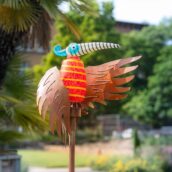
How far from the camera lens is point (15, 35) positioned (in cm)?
899

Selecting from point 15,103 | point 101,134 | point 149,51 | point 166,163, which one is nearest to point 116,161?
point 166,163

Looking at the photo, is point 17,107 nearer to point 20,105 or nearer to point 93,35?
point 20,105

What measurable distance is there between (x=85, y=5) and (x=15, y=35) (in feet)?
5.89

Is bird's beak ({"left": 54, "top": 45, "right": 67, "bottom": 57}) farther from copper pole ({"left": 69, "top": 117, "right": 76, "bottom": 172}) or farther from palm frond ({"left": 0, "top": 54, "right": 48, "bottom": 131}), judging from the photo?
palm frond ({"left": 0, "top": 54, "right": 48, "bottom": 131})

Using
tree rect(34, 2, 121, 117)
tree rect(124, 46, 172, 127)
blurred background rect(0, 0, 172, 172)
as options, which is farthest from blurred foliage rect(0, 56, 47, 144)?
tree rect(124, 46, 172, 127)

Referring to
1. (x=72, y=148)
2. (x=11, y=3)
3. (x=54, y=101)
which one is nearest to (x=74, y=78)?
(x=54, y=101)

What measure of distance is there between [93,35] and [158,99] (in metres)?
7.24

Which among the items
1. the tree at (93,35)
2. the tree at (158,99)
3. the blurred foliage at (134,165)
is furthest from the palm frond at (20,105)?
the tree at (158,99)

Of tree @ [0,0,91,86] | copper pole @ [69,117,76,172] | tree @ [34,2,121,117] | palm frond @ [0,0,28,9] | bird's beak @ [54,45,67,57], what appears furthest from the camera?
tree @ [34,2,121,117]

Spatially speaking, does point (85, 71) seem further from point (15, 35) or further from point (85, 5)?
point (85, 5)

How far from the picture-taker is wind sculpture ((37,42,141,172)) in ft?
18.9

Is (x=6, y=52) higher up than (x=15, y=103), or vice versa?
(x=6, y=52)

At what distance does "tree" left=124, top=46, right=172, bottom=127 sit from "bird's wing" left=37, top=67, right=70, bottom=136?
30.1m

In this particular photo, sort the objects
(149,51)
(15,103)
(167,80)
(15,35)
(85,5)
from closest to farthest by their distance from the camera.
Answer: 1. (15,103)
2. (15,35)
3. (85,5)
4. (167,80)
5. (149,51)
